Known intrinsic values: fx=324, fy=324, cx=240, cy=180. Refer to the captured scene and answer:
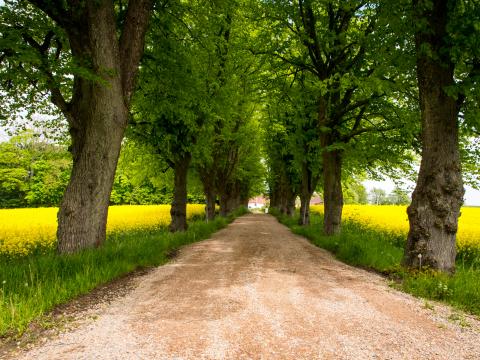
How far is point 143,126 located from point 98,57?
682cm

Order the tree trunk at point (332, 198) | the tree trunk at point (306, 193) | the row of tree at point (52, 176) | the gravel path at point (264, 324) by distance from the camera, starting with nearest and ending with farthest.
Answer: the gravel path at point (264, 324)
the tree trunk at point (332, 198)
the row of tree at point (52, 176)
the tree trunk at point (306, 193)

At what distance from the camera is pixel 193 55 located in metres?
11.6

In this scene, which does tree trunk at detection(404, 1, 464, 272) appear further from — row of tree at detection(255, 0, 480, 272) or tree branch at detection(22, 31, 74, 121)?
tree branch at detection(22, 31, 74, 121)

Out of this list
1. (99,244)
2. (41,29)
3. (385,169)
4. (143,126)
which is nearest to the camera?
(99,244)

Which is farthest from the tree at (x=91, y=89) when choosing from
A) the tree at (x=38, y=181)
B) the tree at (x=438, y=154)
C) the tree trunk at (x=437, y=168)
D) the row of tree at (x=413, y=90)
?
the tree at (x=38, y=181)

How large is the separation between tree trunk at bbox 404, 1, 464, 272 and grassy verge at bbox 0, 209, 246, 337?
6.63m

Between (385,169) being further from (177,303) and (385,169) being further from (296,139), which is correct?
(177,303)

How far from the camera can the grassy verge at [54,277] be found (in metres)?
4.21

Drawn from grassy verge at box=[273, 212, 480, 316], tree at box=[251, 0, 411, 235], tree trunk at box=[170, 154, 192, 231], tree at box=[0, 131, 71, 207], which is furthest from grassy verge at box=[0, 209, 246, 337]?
tree at box=[0, 131, 71, 207]

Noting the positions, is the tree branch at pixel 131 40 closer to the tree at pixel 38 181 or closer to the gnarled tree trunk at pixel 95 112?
the gnarled tree trunk at pixel 95 112

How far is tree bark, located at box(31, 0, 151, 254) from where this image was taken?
292 inches

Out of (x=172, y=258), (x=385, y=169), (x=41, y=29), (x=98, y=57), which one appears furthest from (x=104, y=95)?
(x=385, y=169)

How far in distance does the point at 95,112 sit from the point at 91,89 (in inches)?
36.2

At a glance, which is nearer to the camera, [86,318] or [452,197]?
[86,318]
